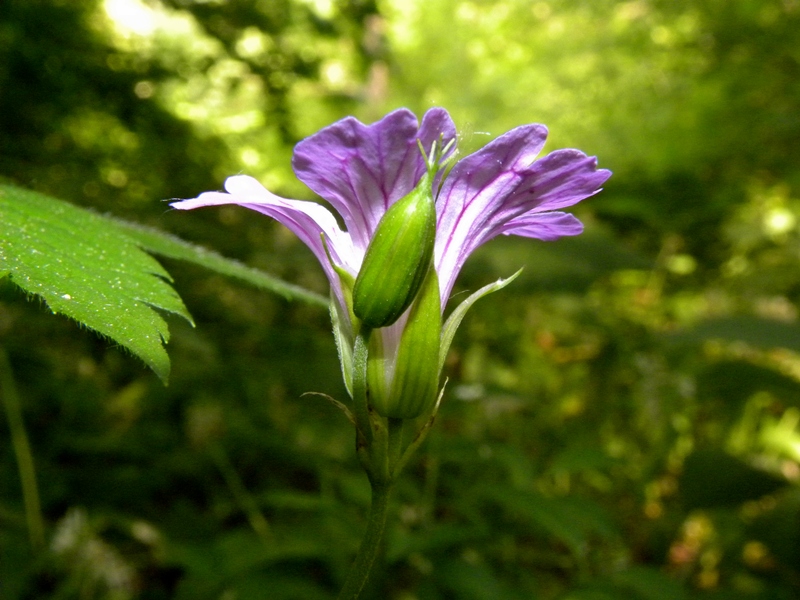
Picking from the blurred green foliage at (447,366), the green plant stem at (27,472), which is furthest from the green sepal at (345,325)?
the green plant stem at (27,472)

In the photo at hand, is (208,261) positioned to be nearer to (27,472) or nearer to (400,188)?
(400,188)

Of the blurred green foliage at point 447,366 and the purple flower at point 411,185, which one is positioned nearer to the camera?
the purple flower at point 411,185

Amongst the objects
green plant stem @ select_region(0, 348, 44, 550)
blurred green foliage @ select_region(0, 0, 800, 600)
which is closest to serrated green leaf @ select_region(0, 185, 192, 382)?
blurred green foliage @ select_region(0, 0, 800, 600)

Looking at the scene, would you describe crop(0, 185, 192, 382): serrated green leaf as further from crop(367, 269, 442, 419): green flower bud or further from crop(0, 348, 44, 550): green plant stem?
crop(0, 348, 44, 550): green plant stem

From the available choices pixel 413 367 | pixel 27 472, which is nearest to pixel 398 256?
pixel 413 367

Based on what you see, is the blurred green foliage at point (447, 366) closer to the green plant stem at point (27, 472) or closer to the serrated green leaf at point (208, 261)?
the green plant stem at point (27, 472)

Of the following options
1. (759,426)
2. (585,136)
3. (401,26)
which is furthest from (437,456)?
(401,26)

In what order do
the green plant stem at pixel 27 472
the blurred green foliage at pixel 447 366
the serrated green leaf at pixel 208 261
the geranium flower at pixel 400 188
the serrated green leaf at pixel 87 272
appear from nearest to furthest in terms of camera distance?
the serrated green leaf at pixel 87 272 → the geranium flower at pixel 400 188 → the serrated green leaf at pixel 208 261 → the green plant stem at pixel 27 472 → the blurred green foliage at pixel 447 366
